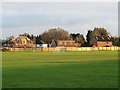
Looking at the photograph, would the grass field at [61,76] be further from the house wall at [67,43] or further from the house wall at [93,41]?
the house wall at [93,41]

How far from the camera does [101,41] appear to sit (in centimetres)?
15162

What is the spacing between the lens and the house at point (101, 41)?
148375 mm

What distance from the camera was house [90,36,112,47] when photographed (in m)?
148

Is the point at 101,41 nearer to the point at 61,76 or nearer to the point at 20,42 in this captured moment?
the point at 20,42

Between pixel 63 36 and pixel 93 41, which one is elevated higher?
pixel 63 36

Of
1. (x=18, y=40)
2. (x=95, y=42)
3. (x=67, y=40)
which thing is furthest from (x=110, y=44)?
(x=18, y=40)

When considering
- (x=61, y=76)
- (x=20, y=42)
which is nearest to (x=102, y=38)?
(x=20, y=42)

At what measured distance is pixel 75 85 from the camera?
1459 centimetres

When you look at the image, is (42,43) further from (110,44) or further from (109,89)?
(109,89)

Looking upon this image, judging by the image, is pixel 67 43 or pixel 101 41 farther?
pixel 101 41

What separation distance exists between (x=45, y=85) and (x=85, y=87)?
184cm

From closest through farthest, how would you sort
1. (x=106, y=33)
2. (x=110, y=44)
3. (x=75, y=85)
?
1. (x=75, y=85)
2. (x=110, y=44)
3. (x=106, y=33)

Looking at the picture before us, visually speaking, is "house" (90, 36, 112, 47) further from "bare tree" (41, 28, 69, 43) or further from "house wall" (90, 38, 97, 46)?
A: "bare tree" (41, 28, 69, 43)

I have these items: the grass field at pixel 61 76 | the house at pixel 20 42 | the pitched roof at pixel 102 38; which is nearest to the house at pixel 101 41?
the pitched roof at pixel 102 38
